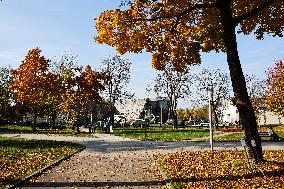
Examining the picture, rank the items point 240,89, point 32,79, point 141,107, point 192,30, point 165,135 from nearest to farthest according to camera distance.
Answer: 1. point 240,89
2. point 192,30
3. point 165,135
4. point 32,79
5. point 141,107

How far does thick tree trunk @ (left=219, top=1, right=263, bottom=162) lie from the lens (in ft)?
Result: 41.8

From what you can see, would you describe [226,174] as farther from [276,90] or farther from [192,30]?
[276,90]

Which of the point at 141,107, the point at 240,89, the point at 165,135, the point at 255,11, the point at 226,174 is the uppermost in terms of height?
the point at 141,107

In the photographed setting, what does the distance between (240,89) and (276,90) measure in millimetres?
44944

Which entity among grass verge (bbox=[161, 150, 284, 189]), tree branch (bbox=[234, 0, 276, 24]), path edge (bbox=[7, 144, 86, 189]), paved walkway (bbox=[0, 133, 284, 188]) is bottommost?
paved walkway (bbox=[0, 133, 284, 188])

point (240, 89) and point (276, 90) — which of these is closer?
point (240, 89)

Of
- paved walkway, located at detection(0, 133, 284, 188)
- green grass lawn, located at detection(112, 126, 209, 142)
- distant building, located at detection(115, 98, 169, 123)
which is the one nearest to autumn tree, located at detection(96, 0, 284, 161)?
paved walkway, located at detection(0, 133, 284, 188)

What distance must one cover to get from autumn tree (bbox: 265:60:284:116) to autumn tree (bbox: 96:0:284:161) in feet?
127

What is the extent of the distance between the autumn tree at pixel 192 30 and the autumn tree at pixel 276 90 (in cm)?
3871

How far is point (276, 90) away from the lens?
54562mm

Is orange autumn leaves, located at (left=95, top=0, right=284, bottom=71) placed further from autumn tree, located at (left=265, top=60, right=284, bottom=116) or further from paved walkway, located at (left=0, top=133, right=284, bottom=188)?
autumn tree, located at (left=265, top=60, right=284, bottom=116)

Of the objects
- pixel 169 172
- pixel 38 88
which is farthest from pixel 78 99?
pixel 169 172

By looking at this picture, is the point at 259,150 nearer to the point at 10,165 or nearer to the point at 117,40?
the point at 117,40

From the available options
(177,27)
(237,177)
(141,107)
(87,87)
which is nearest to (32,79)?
(87,87)
